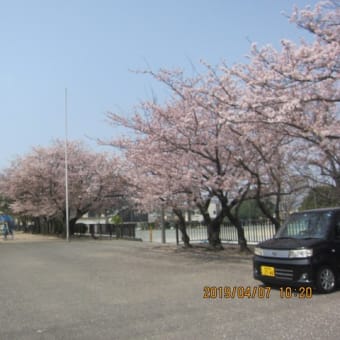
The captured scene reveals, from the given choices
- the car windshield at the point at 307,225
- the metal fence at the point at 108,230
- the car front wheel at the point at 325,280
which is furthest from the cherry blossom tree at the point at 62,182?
the car front wheel at the point at 325,280

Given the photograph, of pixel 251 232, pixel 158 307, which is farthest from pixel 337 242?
pixel 251 232

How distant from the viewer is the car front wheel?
7.92m

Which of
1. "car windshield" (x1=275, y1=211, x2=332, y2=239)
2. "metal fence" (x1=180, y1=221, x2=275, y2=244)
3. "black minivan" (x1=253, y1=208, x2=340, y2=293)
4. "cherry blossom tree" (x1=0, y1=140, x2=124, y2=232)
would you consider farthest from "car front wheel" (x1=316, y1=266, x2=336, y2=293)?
"cherry blossom tree" (x1=0, y1=140, x2=124, y2=232)

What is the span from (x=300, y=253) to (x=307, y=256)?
13 cm

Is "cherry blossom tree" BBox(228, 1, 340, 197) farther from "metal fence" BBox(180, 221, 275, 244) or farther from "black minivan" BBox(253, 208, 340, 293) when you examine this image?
"metal fence" BBox(180, 221, 275, 244)

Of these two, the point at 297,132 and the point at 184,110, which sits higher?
the point at 184,110

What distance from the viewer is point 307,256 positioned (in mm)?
7918

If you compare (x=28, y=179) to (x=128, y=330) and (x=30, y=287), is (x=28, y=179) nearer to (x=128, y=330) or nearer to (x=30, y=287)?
(x=30, y=287)

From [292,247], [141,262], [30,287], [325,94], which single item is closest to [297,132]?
[325,94]

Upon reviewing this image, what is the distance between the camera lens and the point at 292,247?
26.6 ft

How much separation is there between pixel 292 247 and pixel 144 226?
97.4 ft

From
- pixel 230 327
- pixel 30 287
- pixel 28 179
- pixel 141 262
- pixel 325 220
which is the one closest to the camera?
pixel 230 327

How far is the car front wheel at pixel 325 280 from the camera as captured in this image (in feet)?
26.0
